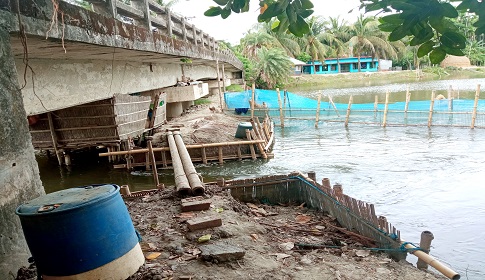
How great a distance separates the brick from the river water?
4.94 metres

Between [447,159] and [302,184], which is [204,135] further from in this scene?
[447,159]

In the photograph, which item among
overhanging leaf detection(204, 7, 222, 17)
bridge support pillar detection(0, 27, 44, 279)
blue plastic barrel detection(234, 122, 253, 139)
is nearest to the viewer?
overhanging leaf detection(204, 7, 222, 17)

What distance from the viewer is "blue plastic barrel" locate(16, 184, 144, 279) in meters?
2.97

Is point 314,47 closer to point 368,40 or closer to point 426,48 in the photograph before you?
point 368,40

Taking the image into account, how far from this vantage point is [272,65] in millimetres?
36469

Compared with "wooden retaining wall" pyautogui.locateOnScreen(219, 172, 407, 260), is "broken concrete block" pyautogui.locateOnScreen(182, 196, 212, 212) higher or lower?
higher

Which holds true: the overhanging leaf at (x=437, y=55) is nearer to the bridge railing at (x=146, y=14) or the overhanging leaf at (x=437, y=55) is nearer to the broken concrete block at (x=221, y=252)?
the broken concrete block at (x=221, y=252)

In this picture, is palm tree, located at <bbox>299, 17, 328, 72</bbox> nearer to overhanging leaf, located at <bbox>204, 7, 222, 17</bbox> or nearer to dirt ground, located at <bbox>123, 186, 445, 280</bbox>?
dirt ground, located at <bbox>123, 186, 445, 280</bbox>

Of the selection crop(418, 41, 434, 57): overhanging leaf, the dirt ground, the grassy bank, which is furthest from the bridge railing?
the grassy bank

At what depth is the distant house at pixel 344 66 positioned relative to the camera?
54.5m

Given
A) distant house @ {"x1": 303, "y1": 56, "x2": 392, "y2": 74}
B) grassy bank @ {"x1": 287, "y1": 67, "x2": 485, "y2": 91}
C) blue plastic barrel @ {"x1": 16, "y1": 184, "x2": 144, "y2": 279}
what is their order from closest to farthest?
blue plastic barrel @ {"x1": 16, "y1": 184, "x2": 144, "y2": 279}
grassy bank @ {"x1": 287, "y1": 67, "x2": 485, "y2": 91}
distant house @ {"x1": 303, "y1": 56, "x2": 392, "y2": 74}

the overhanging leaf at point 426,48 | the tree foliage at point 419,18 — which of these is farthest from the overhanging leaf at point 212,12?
the overhanging leaf at point 426,48

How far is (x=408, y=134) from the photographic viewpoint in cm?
1869

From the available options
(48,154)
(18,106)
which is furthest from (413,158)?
(48,154)
